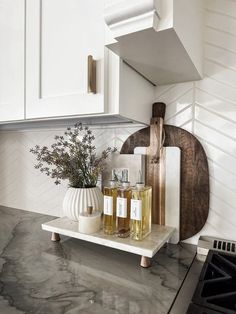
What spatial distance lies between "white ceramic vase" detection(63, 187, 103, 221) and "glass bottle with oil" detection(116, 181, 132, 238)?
0.15m

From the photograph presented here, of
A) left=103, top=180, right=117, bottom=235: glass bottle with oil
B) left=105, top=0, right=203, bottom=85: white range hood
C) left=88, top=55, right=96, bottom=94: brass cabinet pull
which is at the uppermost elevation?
left=105, top=0, right=203, bottom=85: white range hood

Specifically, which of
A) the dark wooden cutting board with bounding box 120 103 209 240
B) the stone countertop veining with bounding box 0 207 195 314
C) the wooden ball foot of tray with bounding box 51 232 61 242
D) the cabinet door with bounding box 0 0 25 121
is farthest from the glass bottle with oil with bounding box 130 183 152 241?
the cabinet door with bounding box 0 0 25 121

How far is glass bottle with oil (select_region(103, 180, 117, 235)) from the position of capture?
79cm

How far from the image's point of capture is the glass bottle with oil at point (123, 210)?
2.51 ft

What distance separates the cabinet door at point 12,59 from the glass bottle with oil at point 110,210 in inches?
18.4

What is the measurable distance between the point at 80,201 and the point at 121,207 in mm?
217

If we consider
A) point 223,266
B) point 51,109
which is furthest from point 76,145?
point 223,266

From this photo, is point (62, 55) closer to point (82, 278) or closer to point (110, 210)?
point (110, 210)

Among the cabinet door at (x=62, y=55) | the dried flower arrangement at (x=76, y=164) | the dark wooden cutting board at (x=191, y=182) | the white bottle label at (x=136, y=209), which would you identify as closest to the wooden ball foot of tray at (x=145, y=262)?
the white bottle label at (x=136, y=209)

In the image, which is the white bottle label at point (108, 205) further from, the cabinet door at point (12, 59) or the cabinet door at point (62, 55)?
the cabinet door at point (12, 59)

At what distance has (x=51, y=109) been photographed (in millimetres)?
808

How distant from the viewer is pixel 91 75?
2.27 ft

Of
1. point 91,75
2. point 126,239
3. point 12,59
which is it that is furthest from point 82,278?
point 12,59

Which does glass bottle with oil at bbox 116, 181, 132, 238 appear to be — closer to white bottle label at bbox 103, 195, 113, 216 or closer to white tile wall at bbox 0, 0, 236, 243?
white bottle label at bbox 103, 195, 113, 216
